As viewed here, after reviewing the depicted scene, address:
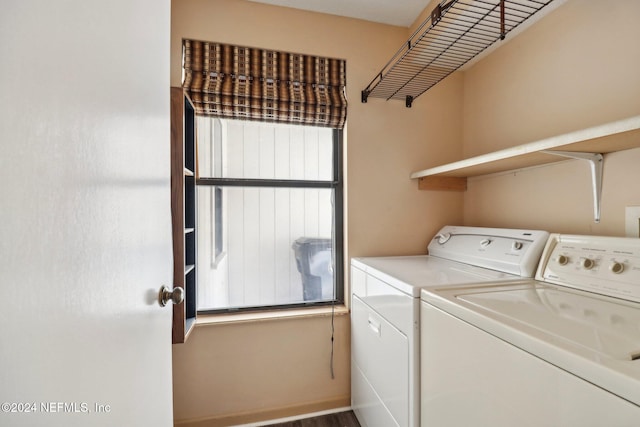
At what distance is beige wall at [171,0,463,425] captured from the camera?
1666 millimetres

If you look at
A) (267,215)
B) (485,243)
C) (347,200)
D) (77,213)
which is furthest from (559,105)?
(77,213)

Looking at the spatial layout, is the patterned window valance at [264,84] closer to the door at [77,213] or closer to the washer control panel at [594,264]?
the door at [77,213]

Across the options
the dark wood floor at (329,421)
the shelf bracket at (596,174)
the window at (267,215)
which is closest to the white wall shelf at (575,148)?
the shelf bracket at (596,174)

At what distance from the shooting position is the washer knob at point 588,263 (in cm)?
103

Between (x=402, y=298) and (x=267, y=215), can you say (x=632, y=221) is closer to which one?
(x=402, y=298)

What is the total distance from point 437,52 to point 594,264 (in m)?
1.35

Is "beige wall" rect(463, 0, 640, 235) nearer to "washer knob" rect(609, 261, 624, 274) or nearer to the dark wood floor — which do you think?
"washer knob" rect(609, 261, 624, 274)

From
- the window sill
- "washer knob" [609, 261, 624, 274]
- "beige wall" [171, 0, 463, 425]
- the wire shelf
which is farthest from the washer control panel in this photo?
the window sill

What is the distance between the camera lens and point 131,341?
627mm

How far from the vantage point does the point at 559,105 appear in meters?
1.42

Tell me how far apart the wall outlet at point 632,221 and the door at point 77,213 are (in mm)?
1809

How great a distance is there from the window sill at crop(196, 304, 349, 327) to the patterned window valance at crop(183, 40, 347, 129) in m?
1.29

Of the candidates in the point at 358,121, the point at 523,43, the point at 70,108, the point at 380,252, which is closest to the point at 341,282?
the point at 380,252

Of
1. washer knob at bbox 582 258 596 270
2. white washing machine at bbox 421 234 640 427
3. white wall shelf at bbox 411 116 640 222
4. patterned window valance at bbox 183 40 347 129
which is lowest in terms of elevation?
white washing machine at bbox 421 234 640 427
